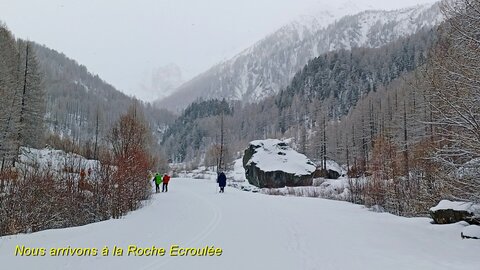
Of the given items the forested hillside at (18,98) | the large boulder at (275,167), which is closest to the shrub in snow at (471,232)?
the forested hillside at (18,98)

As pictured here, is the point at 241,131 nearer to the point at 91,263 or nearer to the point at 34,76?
the point at 34,76

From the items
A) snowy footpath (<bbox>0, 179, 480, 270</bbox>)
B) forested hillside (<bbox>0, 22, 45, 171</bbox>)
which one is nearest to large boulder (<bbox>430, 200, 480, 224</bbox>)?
snowy footpath (<bbox>0, 179, 480, 270</bbox>)

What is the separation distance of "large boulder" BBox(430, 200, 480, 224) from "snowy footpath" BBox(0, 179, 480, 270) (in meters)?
0.40

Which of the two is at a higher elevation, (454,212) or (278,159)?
(278,159)

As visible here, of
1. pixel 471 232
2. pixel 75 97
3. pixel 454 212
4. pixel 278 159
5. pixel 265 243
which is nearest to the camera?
pixel 471 232

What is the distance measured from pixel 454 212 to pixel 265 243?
231 inches

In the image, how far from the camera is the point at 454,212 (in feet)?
32.9

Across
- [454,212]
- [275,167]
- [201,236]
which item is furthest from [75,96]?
[454,212]

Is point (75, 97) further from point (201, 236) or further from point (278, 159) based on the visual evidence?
point (201, 236)

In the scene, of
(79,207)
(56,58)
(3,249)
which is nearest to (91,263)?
(3,249)

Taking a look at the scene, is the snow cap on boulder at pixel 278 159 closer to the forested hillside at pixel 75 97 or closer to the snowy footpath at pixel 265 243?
the snowy footpath at pixel 265 243

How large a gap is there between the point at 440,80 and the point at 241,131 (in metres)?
125

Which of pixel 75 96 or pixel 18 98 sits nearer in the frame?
pixel 18 98

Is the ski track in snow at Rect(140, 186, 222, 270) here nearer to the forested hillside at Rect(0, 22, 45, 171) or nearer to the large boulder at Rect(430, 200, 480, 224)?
the large boulder at Rect(430, 200, 480, 224)
